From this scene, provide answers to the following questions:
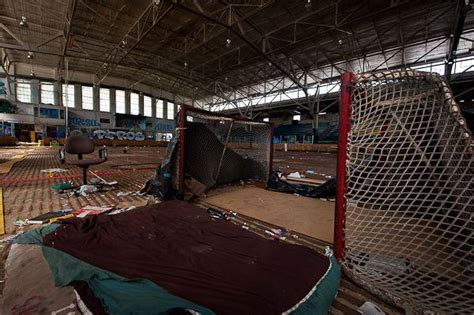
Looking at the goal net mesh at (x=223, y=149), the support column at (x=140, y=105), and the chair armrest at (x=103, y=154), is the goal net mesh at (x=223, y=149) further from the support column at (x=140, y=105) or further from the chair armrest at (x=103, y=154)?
the support column at (x=140, y=105)

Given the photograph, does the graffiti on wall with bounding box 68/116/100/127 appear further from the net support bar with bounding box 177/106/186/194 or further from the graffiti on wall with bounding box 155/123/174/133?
the net support bar with bounding box 177/106/186/194

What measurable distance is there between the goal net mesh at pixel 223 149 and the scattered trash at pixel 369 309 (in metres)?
2.67

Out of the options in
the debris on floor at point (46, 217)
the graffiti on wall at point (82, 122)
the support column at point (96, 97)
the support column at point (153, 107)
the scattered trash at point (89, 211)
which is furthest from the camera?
the support column at point (153, 107)

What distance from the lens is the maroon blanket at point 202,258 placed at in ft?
3.78

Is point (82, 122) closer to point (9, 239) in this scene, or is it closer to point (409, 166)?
point (9, 239)

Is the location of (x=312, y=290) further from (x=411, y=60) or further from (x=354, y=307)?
(x=411, y=60)

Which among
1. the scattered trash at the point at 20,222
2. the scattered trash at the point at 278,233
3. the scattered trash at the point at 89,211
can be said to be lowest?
the scattered trash at the point at 278,233

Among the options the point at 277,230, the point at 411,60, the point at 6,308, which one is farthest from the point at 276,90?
the point at 6,308

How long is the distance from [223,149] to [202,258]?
8.72 feet

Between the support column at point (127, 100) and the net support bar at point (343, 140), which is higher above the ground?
the support column at point (127, 100)

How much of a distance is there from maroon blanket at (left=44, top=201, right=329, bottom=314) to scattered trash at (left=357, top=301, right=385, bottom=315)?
0.87 ft

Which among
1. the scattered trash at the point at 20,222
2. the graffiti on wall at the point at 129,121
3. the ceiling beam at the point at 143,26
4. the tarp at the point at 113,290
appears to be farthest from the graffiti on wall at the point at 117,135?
the tarp at the point at 113,290

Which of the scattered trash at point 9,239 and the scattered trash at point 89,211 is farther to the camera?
the scattered trash at point 89,211

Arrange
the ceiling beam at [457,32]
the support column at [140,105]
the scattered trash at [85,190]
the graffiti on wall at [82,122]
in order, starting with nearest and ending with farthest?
1. the scattered trash at [85,190]
2. the ceiling beam at [457,32]
3. the graffiti on wall at [82,122]
4. the support column at [140,105]
